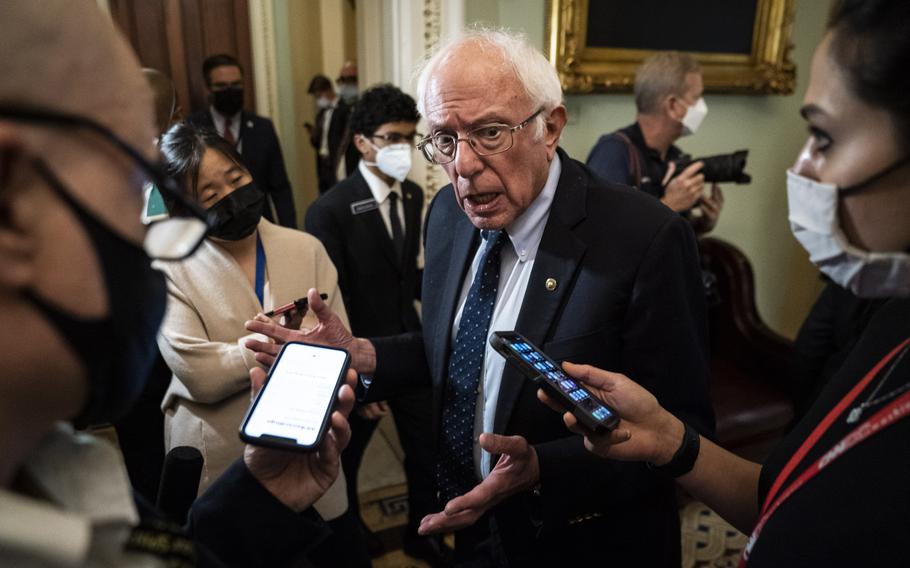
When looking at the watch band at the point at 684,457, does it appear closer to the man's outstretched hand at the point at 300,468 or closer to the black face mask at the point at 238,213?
the man's outstretched hand at the point at 300,468

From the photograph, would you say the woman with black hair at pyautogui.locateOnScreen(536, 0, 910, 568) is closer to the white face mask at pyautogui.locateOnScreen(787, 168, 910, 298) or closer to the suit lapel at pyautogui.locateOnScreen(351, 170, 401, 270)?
the white face mask at pyautogui.locateOnScreen(787, 168, 910, 298)

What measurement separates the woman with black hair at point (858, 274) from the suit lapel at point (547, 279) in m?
0.48

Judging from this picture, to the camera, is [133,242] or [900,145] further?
[900,145]

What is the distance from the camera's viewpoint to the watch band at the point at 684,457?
1000 mm

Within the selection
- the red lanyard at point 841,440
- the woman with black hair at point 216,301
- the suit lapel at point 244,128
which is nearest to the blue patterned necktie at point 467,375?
the woman with black hair at point 216,301

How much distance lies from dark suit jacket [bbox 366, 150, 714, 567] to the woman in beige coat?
621 mm

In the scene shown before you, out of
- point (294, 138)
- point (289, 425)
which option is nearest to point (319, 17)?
point (294, 138)

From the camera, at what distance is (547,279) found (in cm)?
123

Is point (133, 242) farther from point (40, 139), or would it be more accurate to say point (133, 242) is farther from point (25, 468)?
point (25, 468)

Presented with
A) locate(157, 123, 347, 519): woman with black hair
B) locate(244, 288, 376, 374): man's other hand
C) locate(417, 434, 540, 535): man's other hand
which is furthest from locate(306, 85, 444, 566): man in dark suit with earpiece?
locate(417, 434, 540, 535): man's other hand

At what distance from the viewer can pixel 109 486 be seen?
0.58m

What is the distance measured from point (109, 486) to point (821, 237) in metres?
0.89

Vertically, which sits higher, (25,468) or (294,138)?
(25,468)

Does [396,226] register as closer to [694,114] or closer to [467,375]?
[467,375]
